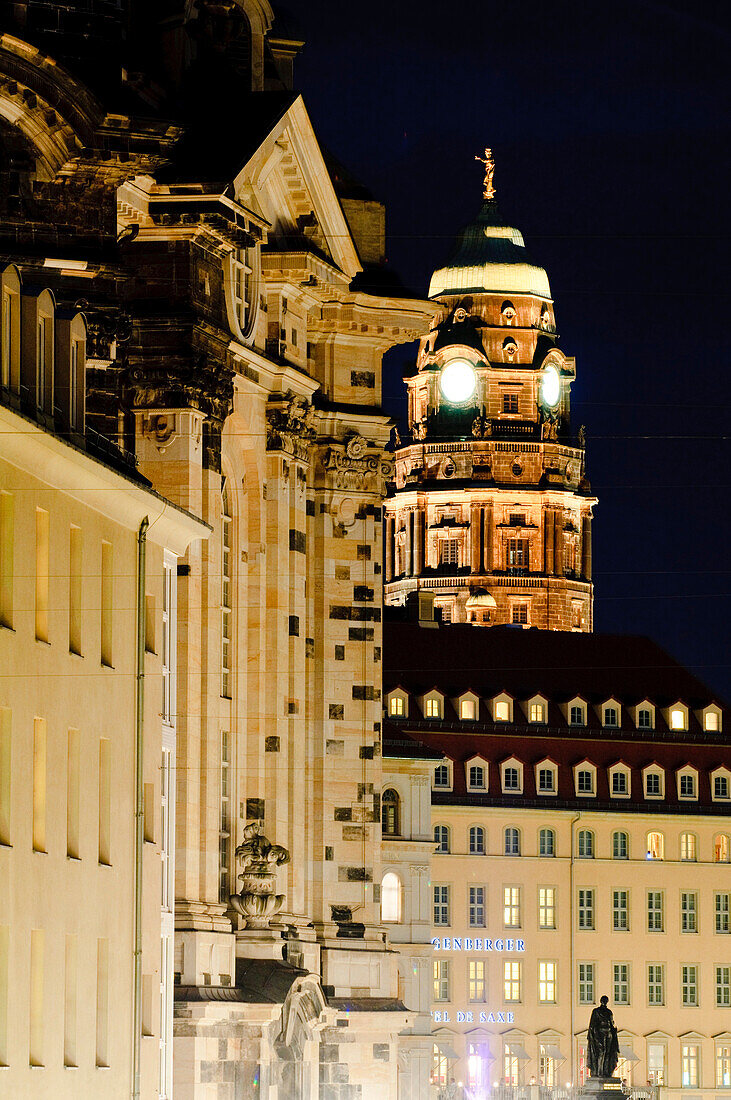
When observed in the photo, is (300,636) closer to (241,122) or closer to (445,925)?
(241,122)

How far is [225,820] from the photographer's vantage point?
9100 cm

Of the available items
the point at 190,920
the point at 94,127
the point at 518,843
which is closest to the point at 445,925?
the point at 518,843

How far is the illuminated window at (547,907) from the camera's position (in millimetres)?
175750

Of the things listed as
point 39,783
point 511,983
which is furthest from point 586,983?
point 39,783

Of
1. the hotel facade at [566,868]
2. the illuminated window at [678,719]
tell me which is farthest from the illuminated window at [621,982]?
the illuminated window at [678,719]

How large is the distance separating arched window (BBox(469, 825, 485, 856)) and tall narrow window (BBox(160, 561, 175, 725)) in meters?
98.8

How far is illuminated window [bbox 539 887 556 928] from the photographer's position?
6919 inches

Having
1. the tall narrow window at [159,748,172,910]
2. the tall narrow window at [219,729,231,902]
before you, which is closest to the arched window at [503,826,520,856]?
the tall narrow window at [219,729,231,902]

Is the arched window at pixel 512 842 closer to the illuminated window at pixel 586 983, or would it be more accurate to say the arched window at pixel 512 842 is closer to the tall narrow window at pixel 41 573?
the illuminated window at pixel 586 983

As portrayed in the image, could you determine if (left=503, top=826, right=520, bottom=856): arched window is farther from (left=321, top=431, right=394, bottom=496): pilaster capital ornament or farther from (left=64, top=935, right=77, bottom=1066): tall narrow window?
(left=64, top=935, right=77, bottom=1066): tall narrow window

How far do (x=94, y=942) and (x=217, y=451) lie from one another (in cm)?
2682

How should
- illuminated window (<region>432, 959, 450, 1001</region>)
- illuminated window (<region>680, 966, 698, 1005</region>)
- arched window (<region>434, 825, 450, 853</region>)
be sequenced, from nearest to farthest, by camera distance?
arched window (<region>434, 825, 450, 853</region>)
illuminated window (<region>432, 959, 450, 1001</region>)
illuminated window (<region>680, 966, 698, 1005</region>)

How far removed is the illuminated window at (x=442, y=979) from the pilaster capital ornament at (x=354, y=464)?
7373cm

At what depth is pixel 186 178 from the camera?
85188 mm
